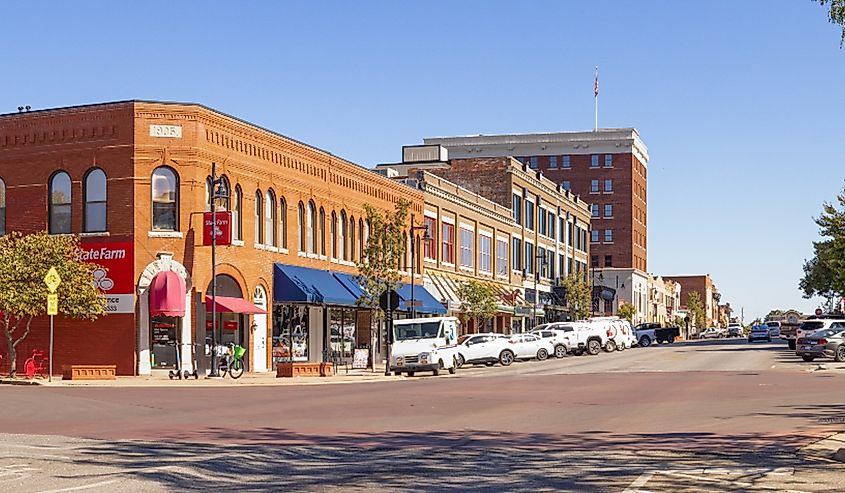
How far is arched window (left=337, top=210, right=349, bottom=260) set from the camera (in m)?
55.6

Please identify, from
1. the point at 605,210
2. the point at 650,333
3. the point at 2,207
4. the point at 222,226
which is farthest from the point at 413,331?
the point at 605,210

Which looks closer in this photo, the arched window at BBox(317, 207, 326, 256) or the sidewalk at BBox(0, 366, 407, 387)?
the sidewalk at BBox(0, 366, 407, 387)

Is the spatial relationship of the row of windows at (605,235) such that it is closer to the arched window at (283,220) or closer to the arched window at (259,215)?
the arched window at (283,220)

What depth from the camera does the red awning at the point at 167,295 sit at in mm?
41875

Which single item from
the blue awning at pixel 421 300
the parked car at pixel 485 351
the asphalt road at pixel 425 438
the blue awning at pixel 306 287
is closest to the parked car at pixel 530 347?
the parked car at pixel 485 351

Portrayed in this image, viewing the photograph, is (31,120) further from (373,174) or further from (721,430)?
(721,430)

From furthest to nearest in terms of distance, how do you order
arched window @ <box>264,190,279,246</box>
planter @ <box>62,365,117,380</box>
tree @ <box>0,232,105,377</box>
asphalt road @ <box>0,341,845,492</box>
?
1. arched window @ <box>264,190,279,246</box>
2. tree @ <box>0,232,105,377</box>
3. planter @ <box>62,365,117,380</box>
4. asphalt road @ <box>0,341,845,492</box>

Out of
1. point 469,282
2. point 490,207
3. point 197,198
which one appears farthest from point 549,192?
point 197,198

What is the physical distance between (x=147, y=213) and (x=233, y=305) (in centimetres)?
466

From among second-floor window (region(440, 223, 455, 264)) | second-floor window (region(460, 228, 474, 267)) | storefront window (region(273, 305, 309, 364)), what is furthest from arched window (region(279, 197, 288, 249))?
second-floor window (region(460, 228, 474, 267))

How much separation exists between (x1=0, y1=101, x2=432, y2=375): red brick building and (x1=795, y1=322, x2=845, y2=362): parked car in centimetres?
2159

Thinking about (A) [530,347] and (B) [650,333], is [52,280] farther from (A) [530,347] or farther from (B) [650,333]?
(B) [650,333]

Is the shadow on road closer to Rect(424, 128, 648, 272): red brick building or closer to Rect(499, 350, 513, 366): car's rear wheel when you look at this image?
Rect(499, 350, 513, 366): car's rear wheel

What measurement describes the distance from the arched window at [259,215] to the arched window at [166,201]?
4883 mm
